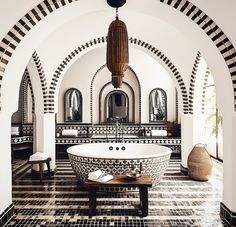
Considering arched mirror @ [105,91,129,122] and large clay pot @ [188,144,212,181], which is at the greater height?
arched mirror @ [105,91,129,122]

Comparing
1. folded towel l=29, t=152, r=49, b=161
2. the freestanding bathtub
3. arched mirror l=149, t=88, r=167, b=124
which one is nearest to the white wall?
arched mirror l=149, t=88, r=167, b=124

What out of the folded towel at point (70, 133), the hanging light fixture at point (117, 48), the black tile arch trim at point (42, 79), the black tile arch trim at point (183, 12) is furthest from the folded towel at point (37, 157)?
the hanging light fixture at point (117, 48)

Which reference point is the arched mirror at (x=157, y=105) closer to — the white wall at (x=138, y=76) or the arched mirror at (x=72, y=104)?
the white wall at (x=138, y=76)

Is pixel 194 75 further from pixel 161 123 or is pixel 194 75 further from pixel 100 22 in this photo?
pixel 161 123

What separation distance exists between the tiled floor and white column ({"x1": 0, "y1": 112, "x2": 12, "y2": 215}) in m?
0.31

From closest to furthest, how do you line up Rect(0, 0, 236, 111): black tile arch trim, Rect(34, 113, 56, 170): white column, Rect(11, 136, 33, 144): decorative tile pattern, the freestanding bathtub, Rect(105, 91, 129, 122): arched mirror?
Rect(0, 0, 236, 111): black tile arch trim, the freestanding bathtub, Rect(34, 113, 56, 170): white column, Rect(11, 136, 33, 144): decorative tile pattern, Rect(105, 91, 129, 122): arched mirror

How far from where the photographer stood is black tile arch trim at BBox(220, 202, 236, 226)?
3.91 m

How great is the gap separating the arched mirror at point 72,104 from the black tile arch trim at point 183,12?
6.04 meters

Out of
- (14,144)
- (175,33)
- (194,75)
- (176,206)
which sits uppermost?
(175,33)

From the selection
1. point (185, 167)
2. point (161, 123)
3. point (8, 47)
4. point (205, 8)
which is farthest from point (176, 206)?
point (161, 123)

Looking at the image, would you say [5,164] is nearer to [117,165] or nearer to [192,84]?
[117,165]

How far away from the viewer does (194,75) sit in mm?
6613

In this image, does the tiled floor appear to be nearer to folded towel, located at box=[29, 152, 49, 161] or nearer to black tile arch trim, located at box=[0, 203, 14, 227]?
black tile arch trim, located at box=[0, 203, 14, 227]

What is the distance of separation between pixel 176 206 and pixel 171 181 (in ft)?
5.35
